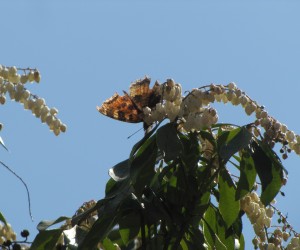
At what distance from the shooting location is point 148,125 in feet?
6.82

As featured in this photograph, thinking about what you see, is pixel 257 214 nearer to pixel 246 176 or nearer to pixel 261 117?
pixel 246 176

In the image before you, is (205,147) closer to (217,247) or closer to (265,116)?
(265,116)

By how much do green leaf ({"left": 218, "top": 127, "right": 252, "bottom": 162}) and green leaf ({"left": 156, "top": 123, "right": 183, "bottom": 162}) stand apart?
110 mm

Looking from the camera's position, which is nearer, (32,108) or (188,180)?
(188,180)

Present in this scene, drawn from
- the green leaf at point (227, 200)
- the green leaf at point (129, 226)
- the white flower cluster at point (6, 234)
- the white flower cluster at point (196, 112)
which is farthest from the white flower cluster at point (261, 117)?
the white flower cluster at point (6, 234)

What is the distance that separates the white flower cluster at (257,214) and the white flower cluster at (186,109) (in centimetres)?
32

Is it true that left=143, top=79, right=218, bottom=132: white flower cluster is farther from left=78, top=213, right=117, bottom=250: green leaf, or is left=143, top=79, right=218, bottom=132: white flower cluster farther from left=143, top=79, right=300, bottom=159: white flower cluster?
left=78, top=213, right=117, bottom=250: green leaf

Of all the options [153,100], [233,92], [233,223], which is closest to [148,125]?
[153,100]

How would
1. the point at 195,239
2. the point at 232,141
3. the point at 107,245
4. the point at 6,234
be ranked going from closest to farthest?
1. the point at 232,141
2. the point at 195,239
3. the point at 107,245
4. the point at 6,234

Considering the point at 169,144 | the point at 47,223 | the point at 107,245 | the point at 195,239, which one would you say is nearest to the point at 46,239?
the point at 47,223

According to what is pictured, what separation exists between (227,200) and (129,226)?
0.29 metres

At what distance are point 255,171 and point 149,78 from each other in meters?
0.48

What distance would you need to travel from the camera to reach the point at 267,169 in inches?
76.3

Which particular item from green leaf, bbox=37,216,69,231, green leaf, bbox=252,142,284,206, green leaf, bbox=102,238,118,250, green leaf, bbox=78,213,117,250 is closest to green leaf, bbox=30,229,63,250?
green leaf, bbox=37,216,69,231
